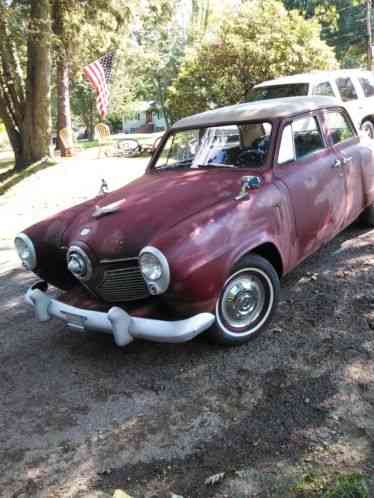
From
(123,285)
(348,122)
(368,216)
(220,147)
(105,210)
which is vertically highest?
(348,122)

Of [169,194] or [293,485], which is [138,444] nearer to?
[293,485]

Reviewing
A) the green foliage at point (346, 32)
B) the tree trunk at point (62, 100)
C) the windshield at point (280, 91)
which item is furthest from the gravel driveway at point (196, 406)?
the green foliage at point (346, 32)

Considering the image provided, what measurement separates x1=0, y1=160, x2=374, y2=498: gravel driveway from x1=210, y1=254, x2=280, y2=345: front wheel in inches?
5.2

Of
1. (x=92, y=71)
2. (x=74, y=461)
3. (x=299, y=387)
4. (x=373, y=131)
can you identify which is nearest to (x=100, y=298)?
(x=74, y=461)

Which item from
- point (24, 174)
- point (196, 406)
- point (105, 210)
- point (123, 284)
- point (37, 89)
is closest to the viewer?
point (196, 406)

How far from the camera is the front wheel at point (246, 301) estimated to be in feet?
11.8

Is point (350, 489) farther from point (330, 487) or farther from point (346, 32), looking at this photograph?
point (346, 32)

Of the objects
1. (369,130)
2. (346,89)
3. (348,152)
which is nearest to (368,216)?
(348,152)

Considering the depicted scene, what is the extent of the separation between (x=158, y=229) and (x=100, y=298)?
751 mm

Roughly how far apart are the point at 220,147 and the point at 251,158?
0.40 metres

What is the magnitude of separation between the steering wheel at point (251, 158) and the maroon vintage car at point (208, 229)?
0.04 ft

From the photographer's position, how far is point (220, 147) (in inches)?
179

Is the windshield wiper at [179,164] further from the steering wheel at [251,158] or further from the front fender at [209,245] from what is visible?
the front fender at [209,245]

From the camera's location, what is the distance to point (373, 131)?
10.1 metres
